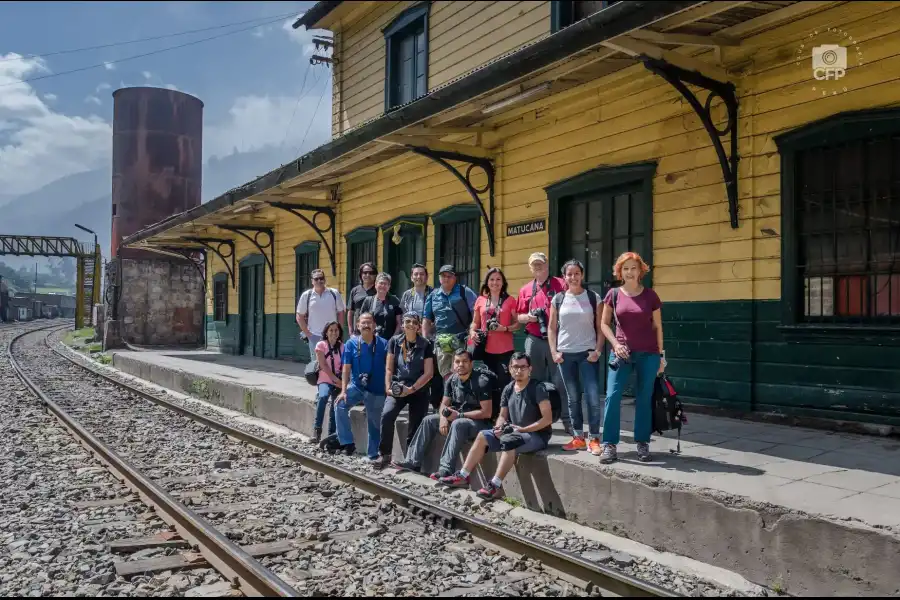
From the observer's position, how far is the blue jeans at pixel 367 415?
7.93 m

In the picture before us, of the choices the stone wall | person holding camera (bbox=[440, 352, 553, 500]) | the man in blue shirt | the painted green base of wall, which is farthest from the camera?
the stone wall

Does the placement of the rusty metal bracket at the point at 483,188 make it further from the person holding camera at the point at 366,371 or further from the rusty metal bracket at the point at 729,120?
the rusty metal bracket at the point at 729,120

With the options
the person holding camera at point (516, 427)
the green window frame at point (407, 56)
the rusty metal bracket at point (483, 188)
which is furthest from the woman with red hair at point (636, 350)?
the green window frame at point (407, 56)

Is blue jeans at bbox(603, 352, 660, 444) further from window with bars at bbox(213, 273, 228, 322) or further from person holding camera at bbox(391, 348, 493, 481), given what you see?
window with bars at bbox(213, 273, 228, 322)

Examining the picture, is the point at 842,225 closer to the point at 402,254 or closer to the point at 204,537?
the point at 204,537

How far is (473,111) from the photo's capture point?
29.0 feet

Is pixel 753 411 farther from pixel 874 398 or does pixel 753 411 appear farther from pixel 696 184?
pixel 696 184

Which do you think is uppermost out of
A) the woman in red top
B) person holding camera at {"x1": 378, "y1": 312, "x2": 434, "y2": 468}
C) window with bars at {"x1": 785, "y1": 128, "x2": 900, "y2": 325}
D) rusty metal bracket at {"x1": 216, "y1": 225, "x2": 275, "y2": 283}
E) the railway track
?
rusty metal bracket at {"x1": 216, "y1": 225, "x2": 275, "y2": 283}

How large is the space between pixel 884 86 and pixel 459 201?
20.5ft

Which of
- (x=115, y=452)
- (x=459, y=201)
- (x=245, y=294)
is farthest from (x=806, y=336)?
(x=245, y=294)

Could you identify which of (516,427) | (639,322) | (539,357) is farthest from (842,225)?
(516,427)

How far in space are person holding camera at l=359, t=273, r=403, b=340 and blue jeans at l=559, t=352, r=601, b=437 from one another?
262 centimetres

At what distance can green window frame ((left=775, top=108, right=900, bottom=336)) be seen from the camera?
6.36 metres

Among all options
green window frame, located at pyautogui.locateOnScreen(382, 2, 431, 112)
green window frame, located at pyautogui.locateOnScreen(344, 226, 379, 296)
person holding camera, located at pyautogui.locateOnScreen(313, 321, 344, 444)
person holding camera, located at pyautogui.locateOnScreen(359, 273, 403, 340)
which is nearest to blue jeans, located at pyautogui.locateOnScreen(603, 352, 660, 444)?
person holding camera, located at pyautogui.locateOnScreen(359, 273, 403, 340)
